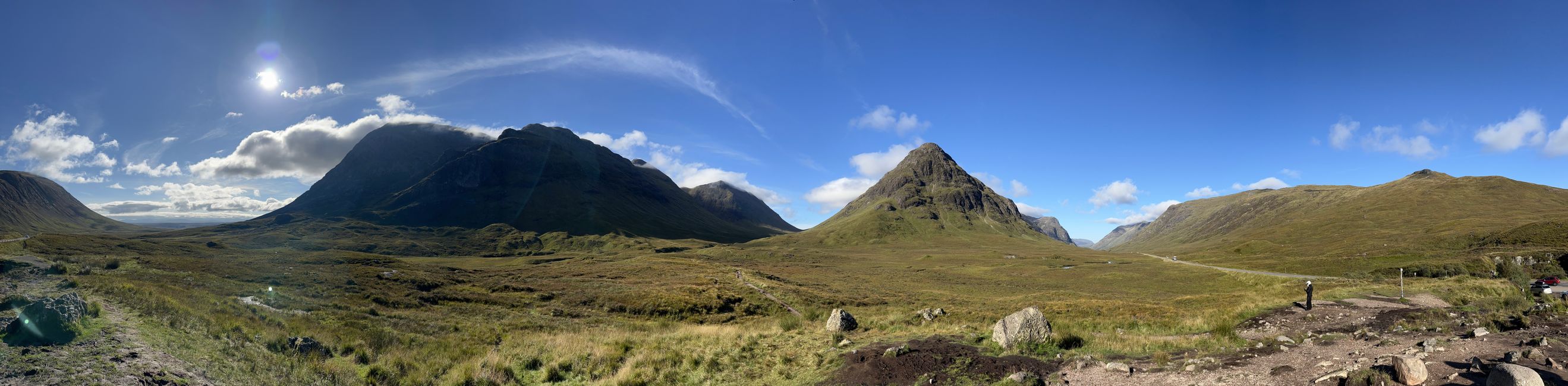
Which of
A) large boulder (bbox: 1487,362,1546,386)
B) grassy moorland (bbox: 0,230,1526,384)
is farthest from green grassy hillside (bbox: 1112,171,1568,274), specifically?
Result: large boulder (bbox: 1487,362,1546,386)

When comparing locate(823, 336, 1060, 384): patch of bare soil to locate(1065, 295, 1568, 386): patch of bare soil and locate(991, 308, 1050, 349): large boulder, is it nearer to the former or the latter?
locate(991, 308, 1050, 349): large boulder

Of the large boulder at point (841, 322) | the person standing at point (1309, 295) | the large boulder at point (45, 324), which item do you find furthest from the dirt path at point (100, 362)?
the person standing at point (1309, 295)

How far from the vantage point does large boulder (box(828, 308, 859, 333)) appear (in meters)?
21.6

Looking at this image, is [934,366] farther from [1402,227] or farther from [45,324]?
[1402,227]

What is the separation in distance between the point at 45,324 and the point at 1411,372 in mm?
24217

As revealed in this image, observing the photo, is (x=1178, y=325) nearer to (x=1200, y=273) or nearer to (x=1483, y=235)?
(x=1200, y=273)

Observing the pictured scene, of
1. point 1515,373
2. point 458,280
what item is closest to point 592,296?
point 458,280

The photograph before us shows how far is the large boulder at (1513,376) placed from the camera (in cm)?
657

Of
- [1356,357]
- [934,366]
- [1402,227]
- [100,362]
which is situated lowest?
[934,366]

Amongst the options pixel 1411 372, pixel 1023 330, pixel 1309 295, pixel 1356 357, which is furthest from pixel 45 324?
pixel 1309 295

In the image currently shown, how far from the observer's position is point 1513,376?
6.73 m

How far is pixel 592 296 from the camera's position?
3459cm

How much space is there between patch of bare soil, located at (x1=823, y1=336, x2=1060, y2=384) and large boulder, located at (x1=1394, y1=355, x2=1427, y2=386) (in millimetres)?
5215

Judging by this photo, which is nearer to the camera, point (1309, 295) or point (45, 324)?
point (45, 324)
